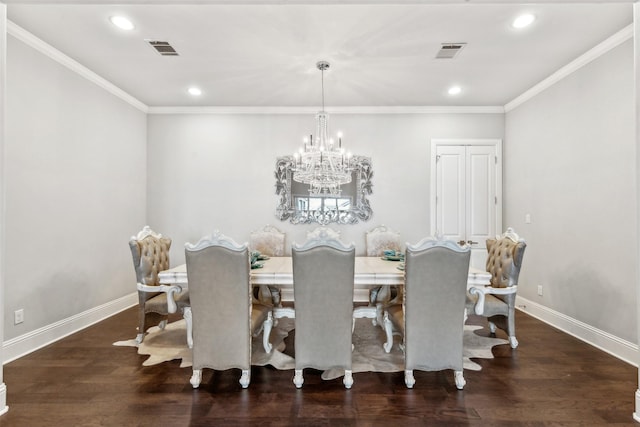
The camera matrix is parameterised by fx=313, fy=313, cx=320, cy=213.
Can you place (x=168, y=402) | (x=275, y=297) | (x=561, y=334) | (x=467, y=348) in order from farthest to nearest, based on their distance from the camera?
(x=275, y=297), (x=561, y=334), (x=467, y=348), (x=168, y=402)

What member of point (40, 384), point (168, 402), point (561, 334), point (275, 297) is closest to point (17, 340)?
point (40, 384)

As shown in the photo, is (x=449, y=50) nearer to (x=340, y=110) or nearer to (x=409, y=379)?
(x=340, y=110)

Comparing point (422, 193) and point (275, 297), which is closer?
point (275, 297)

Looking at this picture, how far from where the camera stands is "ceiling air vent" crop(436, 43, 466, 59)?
9.79ft

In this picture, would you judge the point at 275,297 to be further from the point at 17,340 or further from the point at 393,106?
the point at 393,106

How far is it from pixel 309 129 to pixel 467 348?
3.49m

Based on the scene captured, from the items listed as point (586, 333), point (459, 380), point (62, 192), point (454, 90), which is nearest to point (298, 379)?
point (459, 380)

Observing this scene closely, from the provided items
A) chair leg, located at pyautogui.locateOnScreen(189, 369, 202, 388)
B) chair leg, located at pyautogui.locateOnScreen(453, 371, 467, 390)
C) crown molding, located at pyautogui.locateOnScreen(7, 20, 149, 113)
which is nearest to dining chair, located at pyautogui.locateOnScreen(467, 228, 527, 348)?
chair leg, located at pyautogui.locateOnScreen(453, 371, 467, 390)

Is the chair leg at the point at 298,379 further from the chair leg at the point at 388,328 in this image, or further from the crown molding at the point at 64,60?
the crown molding at the point at 64,60

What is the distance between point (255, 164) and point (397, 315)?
318 cm

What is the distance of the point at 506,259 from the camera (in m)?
3.04

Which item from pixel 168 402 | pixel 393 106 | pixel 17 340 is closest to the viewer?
pixel 168 402

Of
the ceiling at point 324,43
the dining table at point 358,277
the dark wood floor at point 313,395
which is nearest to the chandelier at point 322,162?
the ceiling at point 324,43

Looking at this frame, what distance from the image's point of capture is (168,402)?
6.88 ft
